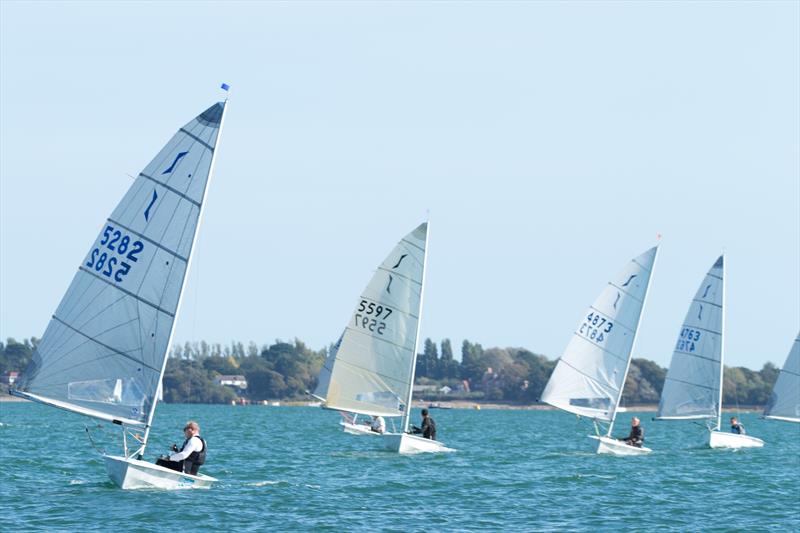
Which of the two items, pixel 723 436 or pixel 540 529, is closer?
pixel 540 529

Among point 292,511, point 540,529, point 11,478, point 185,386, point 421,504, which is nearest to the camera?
point 540,529

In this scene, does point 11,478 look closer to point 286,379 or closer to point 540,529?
point 540,529

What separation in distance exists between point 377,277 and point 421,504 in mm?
16926

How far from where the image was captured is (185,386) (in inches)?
7397

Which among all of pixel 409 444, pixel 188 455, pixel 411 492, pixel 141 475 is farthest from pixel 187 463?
pixel 409 444

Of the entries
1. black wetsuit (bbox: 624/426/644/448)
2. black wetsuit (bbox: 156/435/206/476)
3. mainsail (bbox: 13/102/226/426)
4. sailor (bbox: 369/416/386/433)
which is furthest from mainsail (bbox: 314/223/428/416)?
mainsail (bbox: 13/102/226/426)

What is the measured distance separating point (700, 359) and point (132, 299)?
1203 inches

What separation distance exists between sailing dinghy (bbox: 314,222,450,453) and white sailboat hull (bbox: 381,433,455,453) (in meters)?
1.66

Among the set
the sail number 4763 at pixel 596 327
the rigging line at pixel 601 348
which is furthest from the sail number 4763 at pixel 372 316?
the sail number 4763 at pixel 596 327

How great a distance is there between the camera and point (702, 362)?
52.1 m

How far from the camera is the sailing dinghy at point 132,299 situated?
26.7 meters

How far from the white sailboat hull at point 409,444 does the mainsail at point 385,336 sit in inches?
79.7

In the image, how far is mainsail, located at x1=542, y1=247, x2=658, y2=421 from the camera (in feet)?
152

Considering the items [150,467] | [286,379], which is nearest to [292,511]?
[150,467]
